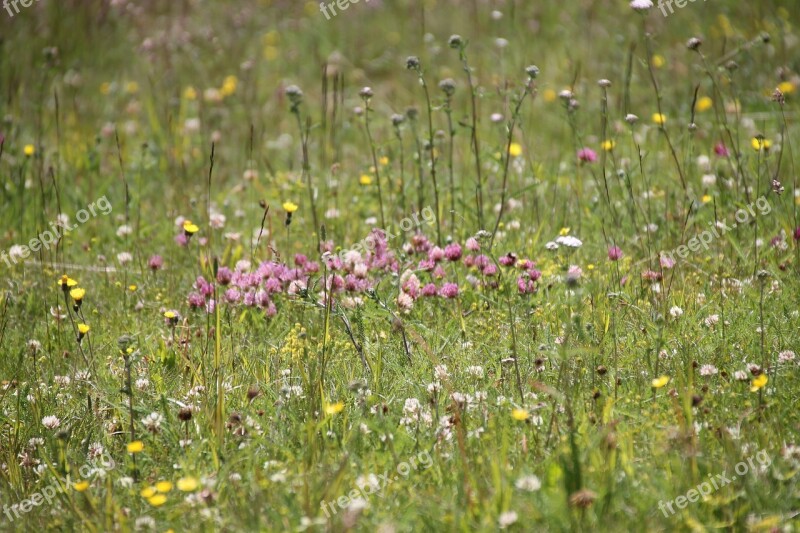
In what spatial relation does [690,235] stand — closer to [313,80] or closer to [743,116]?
[743,116]

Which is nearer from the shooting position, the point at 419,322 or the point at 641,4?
the point at 419,322

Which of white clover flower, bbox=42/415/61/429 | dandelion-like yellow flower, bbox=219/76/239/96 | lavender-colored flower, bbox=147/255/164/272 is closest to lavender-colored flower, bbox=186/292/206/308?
lavender-colored flower, bbox=147/255/164/272

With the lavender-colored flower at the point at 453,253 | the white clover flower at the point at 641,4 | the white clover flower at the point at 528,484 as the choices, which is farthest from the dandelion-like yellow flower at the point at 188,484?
the white clover flower at the point at 641,4

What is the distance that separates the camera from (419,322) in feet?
10.7

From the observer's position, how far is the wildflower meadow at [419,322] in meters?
2.34

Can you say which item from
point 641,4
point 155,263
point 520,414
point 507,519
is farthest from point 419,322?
point 641,4

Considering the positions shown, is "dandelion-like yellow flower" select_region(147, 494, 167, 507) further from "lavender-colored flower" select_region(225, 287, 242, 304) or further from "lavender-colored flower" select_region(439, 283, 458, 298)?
"lavender-colored flower" select_region(439, 283, 458, 298)

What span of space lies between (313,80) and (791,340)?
15.5 ft

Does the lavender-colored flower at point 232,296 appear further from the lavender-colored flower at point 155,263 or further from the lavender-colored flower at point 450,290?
the lavender-colored flower at point 450,290

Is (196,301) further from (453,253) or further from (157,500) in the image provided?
(157,500)

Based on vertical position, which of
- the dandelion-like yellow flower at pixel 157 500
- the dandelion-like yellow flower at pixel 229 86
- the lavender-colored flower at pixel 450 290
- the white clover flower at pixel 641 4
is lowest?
the lavender-colored flower at pixel 450 290

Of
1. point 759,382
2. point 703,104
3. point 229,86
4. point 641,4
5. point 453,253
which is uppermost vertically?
point 641,4

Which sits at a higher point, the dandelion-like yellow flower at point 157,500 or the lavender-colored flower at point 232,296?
the dandelion-like yellow flower at point 157,500

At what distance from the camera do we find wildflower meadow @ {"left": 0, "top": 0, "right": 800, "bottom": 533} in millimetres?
2340
